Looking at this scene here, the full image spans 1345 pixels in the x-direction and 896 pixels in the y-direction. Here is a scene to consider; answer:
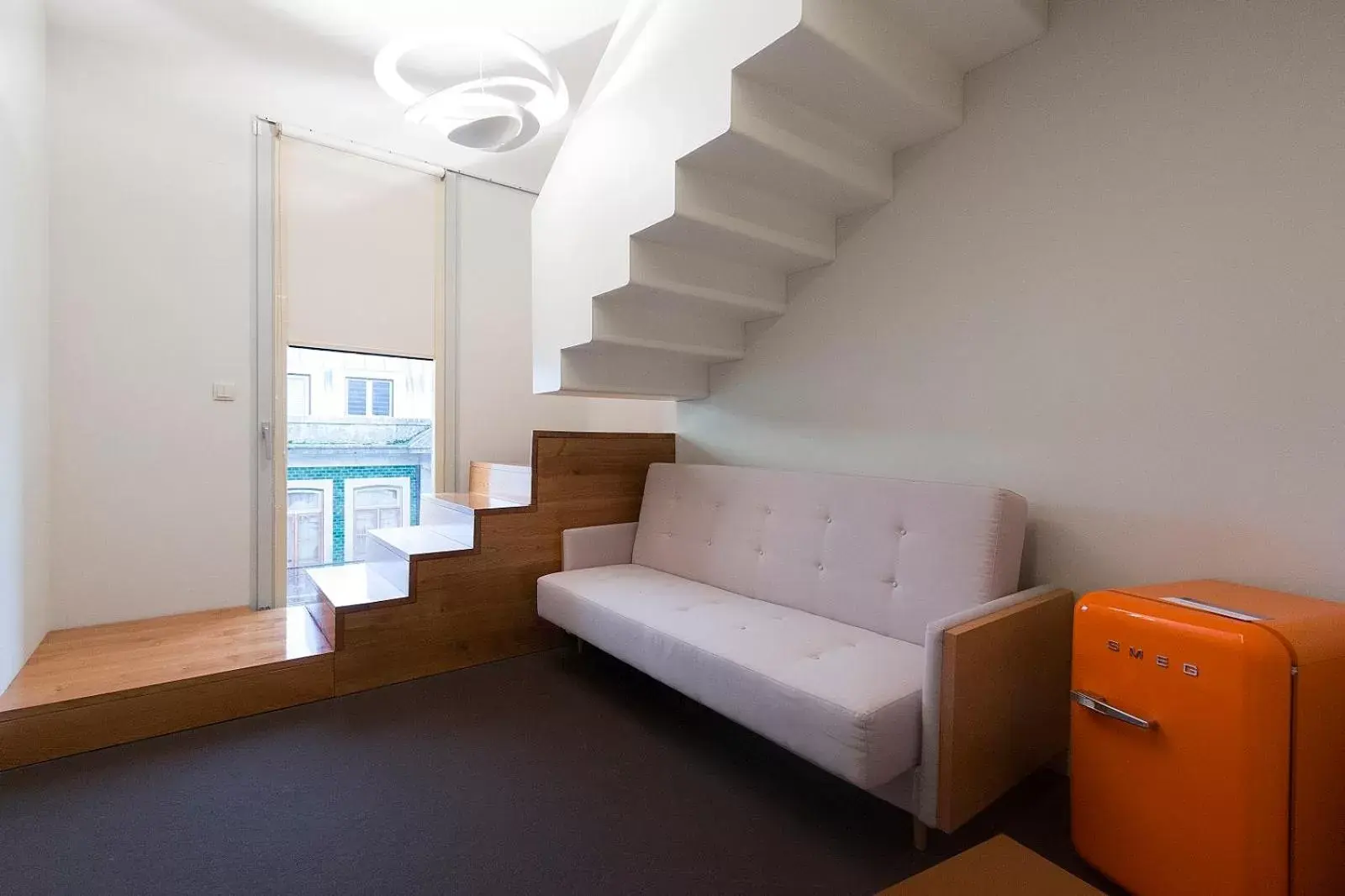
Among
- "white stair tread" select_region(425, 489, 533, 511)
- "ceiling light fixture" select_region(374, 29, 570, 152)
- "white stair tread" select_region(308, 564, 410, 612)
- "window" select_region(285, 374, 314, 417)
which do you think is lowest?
"white stair tread" select_region(308, 564, 410, 612)

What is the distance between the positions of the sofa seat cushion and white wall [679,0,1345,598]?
80cm

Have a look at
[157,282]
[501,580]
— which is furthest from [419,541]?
[157,282]

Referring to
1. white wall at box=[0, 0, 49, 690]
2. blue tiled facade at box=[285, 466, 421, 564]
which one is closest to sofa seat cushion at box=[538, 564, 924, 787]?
white wall at box=[0, 0, 49, 690]

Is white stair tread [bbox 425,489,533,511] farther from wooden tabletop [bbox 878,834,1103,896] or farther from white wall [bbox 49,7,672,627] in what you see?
wooden tabletop [bbox 878,834,1103,896]

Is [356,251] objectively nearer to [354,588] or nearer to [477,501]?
[477,501]

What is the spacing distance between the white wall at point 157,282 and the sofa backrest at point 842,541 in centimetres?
244

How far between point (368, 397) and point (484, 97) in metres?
2.66

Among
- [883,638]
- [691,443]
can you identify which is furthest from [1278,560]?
[691,443]

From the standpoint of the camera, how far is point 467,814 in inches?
69.1

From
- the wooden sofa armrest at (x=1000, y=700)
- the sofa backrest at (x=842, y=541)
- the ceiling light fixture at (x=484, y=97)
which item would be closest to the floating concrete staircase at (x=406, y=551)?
the sofa backrest at (x=842, y=541)

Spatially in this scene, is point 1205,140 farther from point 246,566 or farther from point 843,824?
point 246,566

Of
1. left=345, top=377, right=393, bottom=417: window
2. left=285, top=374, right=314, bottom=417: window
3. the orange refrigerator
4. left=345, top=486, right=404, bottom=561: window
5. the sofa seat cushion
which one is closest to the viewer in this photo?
the orange refrigerator

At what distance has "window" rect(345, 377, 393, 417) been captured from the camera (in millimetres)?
4504

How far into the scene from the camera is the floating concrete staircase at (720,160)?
6.48 ft
